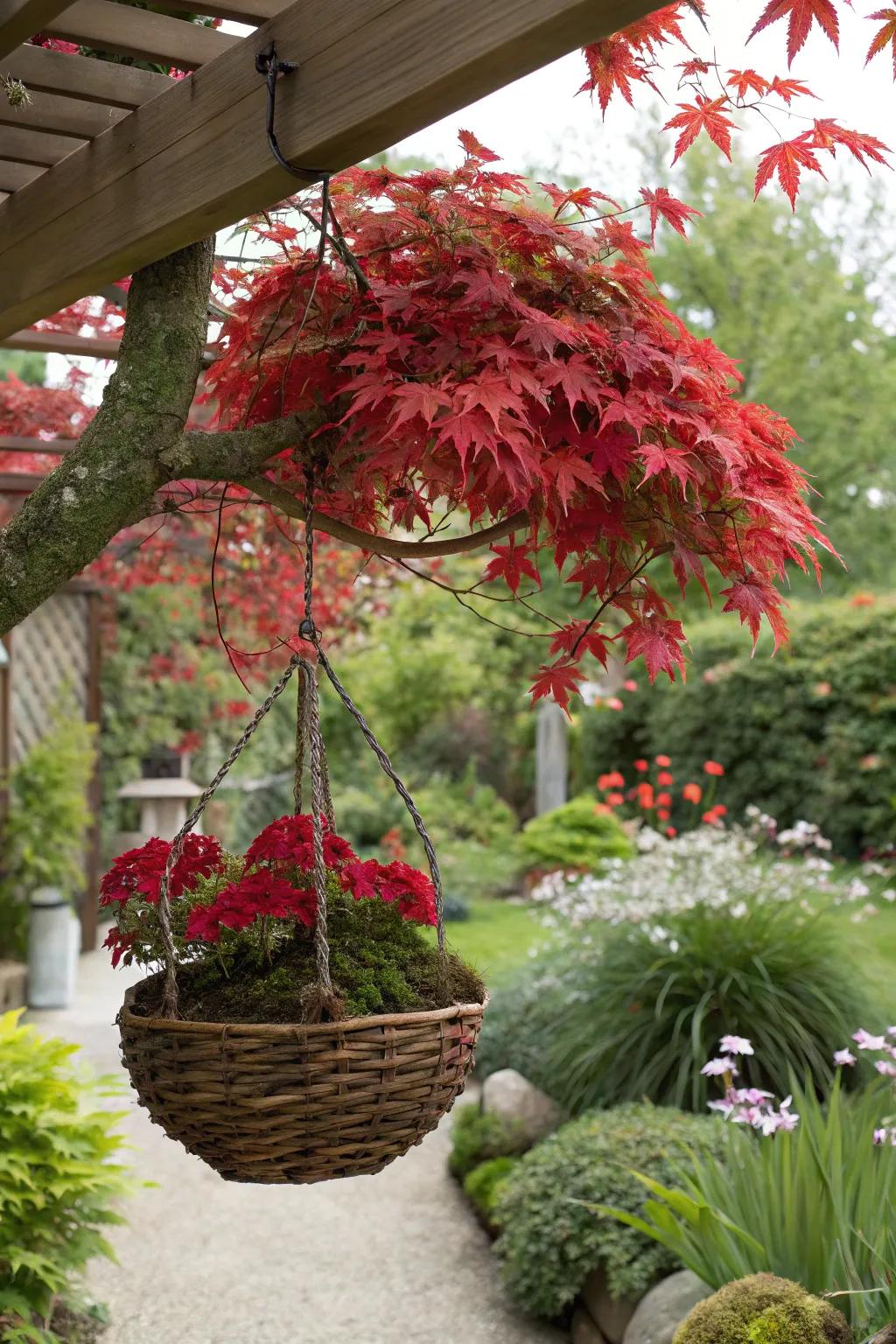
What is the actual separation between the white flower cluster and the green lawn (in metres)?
1.37

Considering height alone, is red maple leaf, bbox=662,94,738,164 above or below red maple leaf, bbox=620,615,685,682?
above

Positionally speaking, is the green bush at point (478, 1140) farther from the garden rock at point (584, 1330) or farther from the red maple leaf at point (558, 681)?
the red maple leaf at point (558, 681)

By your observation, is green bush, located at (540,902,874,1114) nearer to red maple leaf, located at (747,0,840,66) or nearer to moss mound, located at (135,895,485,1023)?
moss mound, located at (135,895,485,1023)

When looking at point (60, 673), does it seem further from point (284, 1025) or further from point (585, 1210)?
point (284, 1025)

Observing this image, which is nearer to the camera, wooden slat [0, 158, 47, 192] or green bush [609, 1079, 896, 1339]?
wooden slat [0, 158, 47, 192]

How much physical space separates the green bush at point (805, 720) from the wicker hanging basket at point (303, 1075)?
22.2 feet

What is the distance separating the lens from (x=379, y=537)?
1807 mm

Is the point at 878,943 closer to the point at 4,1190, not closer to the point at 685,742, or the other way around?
the point at 685,742

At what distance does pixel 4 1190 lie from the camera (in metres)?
3.14

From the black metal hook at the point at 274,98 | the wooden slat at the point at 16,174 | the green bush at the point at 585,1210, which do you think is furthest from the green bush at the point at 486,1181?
the black metal hook at the point at 274,98

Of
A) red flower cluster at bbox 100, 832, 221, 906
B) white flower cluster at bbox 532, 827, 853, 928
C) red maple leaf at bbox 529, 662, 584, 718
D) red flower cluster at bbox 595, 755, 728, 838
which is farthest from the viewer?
red flower cluster at bbox 595, 755, 728, 838

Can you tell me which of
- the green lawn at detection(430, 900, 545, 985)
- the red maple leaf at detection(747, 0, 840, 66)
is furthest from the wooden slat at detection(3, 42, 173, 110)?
the green lawn at detection(430, 900, 545, 985)

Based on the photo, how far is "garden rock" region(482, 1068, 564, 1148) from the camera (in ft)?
15.3

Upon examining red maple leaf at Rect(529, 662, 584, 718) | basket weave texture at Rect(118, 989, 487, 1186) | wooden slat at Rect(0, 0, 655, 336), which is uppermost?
wooden slat at Rect(0, 0, 655, 336)
